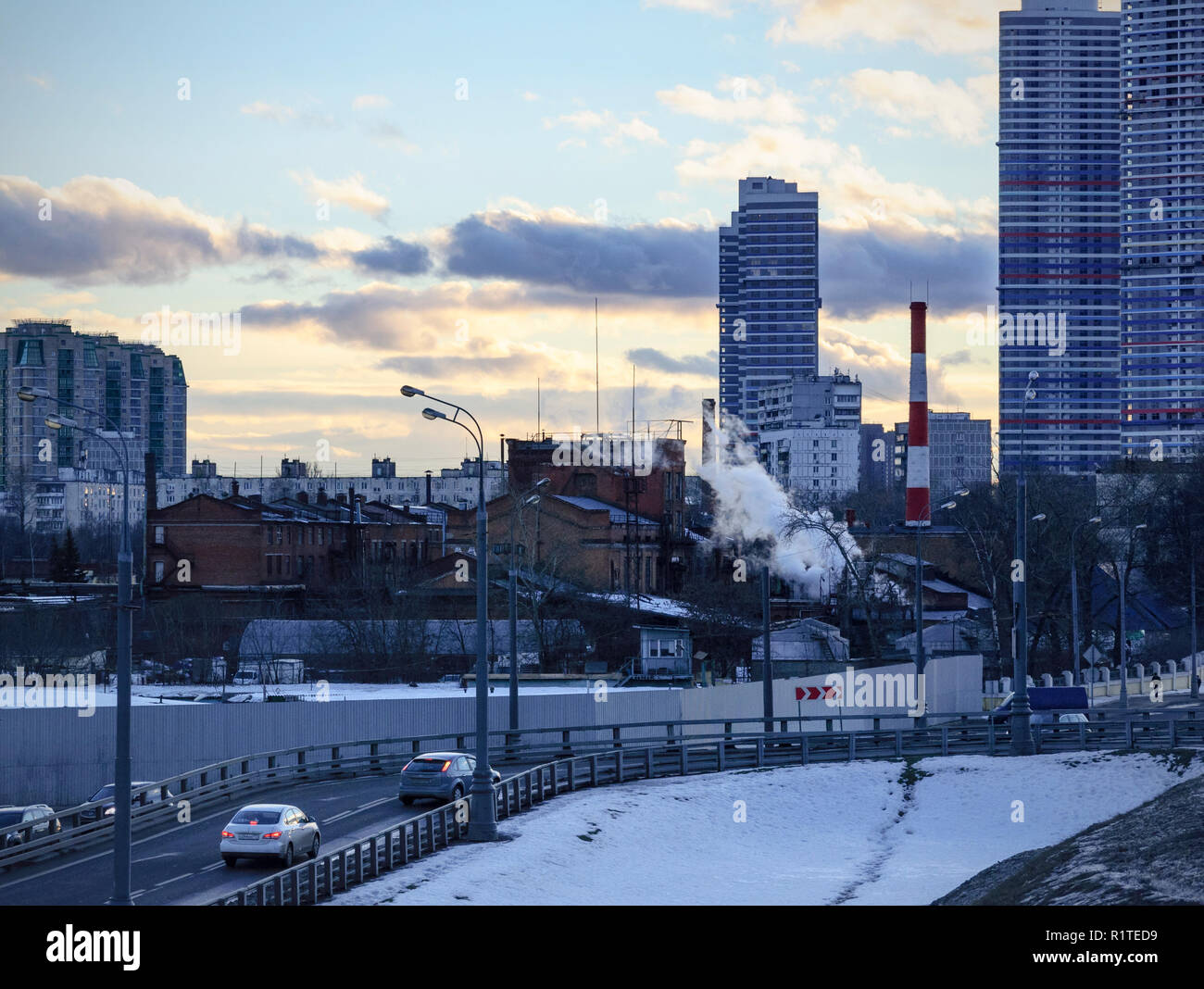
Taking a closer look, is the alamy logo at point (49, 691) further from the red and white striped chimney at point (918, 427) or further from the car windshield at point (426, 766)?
the red and white striped chimney at point (918, 427)

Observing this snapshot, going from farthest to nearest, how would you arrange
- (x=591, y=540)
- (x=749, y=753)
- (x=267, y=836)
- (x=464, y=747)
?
(x=591, y=540) < (x=464, y=747) < (x=749, y=753) < (x=267, y=836)

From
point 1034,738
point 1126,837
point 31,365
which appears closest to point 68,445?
point 31,365

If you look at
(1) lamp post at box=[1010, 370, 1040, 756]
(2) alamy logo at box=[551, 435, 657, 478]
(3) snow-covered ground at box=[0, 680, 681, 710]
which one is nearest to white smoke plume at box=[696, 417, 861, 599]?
(2) alamy logo at box=[551, 435, 657, 478]

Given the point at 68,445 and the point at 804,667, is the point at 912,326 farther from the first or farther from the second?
the point at 68,445

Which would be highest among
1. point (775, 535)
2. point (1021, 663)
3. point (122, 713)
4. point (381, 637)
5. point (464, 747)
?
point (775, 535)

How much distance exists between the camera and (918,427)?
100188 millimetres

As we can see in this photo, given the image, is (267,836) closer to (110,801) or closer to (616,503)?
(110,801)

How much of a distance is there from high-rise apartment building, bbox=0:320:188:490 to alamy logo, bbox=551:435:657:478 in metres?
61.0

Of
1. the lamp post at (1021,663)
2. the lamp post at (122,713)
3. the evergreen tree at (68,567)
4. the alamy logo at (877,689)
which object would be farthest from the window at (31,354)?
the lamp post at (122,713)

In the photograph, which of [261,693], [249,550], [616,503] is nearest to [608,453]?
[616,503]

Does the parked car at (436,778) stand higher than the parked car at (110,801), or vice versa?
the parked car at (436,778)

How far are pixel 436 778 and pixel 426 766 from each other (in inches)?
19.0

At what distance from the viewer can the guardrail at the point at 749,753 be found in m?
28.5
